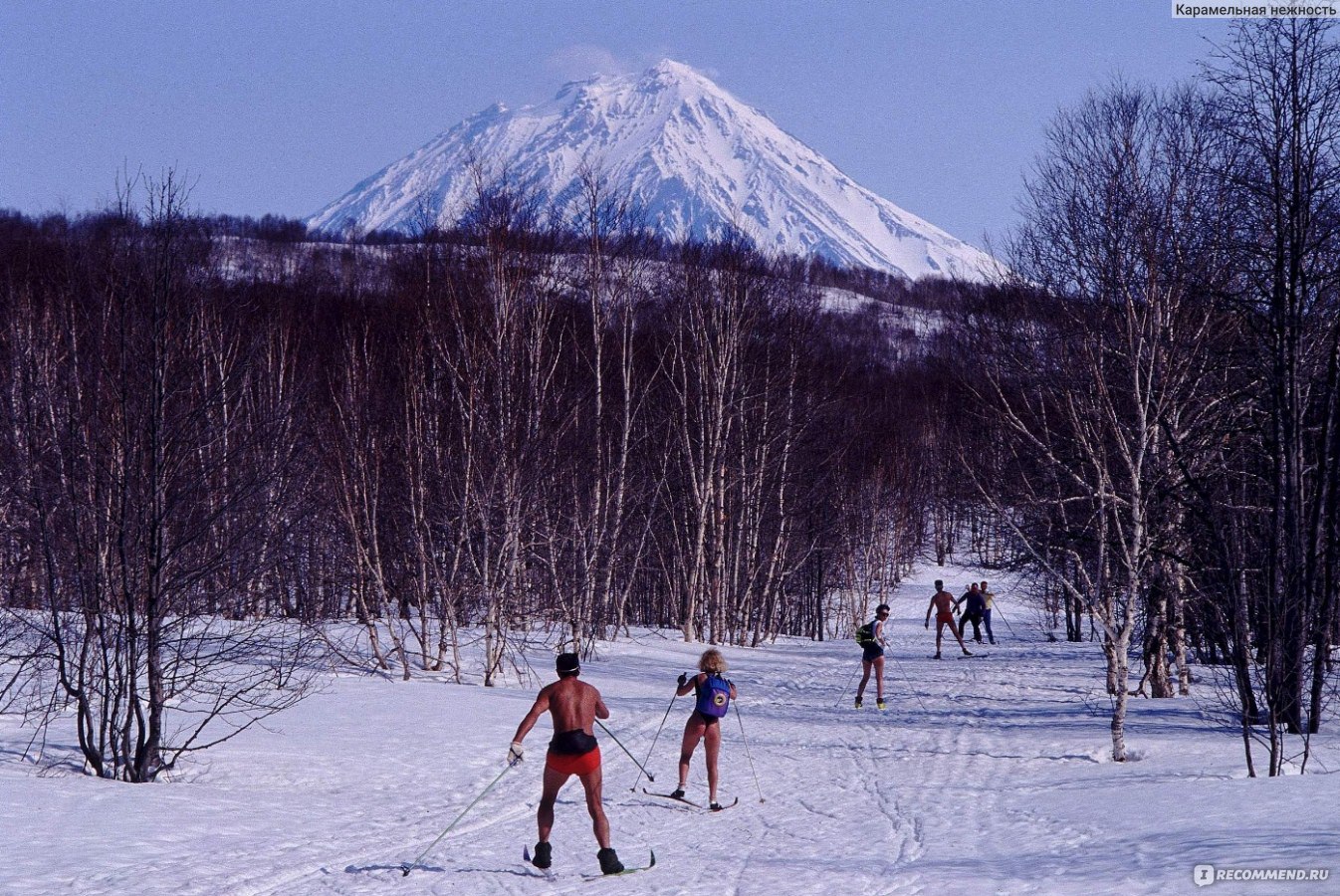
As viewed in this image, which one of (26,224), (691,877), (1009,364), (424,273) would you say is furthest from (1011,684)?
(26,224)

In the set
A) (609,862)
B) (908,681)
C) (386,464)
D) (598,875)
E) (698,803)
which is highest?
(386,464)

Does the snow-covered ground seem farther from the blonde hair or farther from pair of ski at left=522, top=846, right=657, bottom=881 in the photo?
the blonde hair

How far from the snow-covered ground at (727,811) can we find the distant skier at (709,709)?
1.40ft

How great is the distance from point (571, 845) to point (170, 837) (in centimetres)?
323

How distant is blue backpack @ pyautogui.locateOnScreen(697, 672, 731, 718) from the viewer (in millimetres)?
11648

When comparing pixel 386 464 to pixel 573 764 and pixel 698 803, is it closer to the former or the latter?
pixel 698 803

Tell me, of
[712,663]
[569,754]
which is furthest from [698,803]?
[569,754]

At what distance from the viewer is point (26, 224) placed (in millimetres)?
61875

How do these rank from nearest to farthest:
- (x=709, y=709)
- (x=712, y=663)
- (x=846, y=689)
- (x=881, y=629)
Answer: (x=709, y=709)
(x=712, y=663)
(x=846, y=689)
(x=881, y=629)

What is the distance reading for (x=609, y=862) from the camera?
8.66 m

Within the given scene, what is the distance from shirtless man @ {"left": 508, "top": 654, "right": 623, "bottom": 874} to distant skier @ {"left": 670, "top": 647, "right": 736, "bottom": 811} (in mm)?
2678

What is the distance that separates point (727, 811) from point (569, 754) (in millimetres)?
3174

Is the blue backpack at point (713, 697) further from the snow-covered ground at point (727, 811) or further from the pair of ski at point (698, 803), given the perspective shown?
the snow-covered ground at point (727, 811)

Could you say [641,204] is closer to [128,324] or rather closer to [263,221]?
[128,324]
